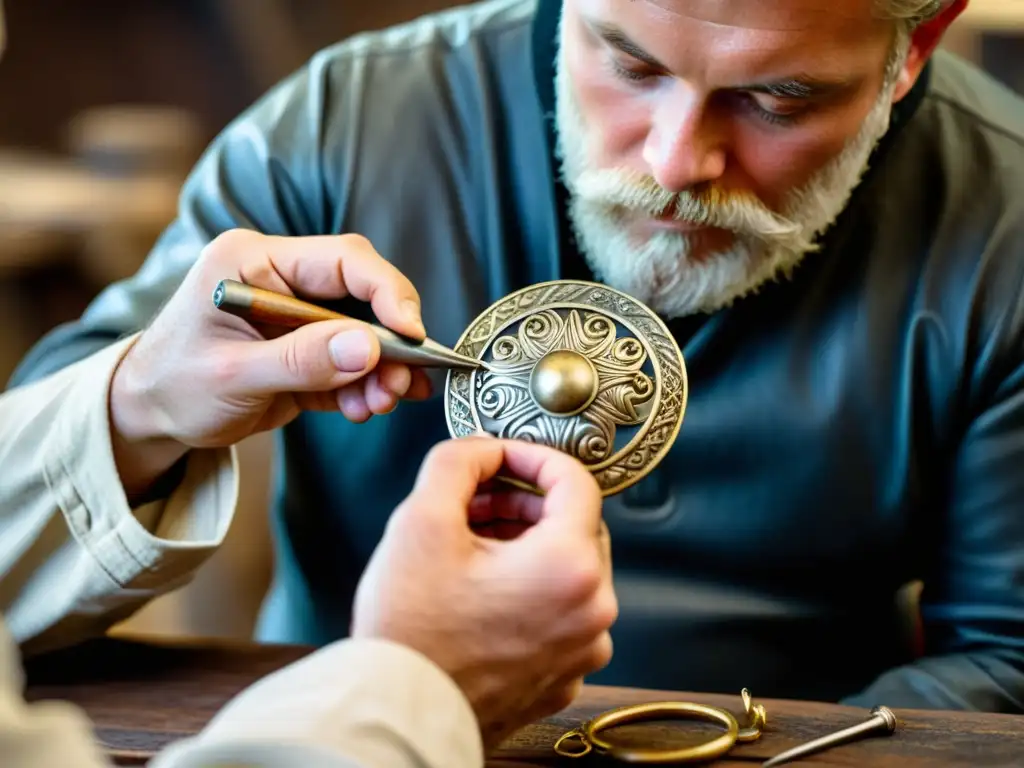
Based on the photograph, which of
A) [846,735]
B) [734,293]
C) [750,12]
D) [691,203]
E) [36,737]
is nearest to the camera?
[36,737]

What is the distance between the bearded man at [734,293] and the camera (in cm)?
108

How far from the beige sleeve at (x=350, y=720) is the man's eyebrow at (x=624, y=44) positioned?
0.57m

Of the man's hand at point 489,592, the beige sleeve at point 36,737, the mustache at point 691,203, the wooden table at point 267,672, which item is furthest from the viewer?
the mustache at point 691,203

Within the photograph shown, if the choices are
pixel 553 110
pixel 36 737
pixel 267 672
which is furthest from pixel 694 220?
pixel 36 737

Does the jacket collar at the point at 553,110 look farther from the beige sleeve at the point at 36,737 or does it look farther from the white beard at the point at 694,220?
the beige sleeve at the point at 36,737

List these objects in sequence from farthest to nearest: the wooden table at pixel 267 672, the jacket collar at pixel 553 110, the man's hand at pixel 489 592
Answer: the jacket collar at pixel 553 110
the wooden table at pixel 267 672
the man's hand at pixel 489 592

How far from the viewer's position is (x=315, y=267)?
894 mm

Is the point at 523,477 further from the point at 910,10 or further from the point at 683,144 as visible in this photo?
the point at 910,10

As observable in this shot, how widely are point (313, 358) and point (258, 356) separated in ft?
0.19

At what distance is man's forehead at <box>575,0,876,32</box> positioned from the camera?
0.93 meters

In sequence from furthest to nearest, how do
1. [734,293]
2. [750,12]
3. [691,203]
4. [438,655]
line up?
[734,293] < [691,203] < [750,12] < [438,655]

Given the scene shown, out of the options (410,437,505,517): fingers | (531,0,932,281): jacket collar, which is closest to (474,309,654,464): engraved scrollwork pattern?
(410,437,505,517): fingers

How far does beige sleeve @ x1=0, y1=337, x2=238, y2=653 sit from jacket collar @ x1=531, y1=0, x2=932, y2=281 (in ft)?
1.47

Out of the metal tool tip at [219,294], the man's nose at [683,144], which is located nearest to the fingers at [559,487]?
the metal tool tip at [219,294]
